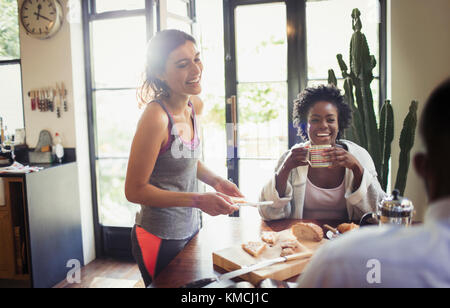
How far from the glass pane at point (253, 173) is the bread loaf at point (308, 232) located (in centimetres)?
179

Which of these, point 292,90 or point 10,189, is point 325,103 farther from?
point 10,189

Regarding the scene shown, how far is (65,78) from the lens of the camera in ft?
9.77

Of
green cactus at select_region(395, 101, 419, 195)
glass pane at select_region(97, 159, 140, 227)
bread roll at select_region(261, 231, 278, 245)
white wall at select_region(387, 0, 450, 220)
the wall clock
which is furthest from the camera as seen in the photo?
glass pane at select_region(97, 159, 140, 227)

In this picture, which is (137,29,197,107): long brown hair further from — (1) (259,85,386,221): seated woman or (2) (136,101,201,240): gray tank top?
(1) (259,85,386,221): seated woman

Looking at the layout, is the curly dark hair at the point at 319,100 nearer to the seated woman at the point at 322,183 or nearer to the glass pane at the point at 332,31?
the seated woman at the point at 322,183

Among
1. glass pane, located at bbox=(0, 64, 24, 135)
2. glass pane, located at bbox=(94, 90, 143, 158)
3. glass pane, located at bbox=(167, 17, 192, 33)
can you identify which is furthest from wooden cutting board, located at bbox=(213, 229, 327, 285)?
glass pane, located at bbox=(0, 64, 24, 135)

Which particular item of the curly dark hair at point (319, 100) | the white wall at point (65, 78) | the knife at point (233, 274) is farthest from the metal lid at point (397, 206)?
the white wall at point (65, 78)

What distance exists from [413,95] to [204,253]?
2.08 m

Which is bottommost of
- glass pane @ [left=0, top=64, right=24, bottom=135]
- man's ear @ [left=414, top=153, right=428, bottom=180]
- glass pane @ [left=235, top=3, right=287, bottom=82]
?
man's ear @ [left=414, top=153, right=428, bottom=180]

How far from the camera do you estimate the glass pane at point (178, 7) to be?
279 centimetres

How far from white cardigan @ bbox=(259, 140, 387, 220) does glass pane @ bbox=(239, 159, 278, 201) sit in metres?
1.30

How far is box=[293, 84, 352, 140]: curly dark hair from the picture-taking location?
5.89 feet

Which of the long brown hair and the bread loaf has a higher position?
the long brown hair

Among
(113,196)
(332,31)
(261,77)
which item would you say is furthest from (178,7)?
(113,196)
